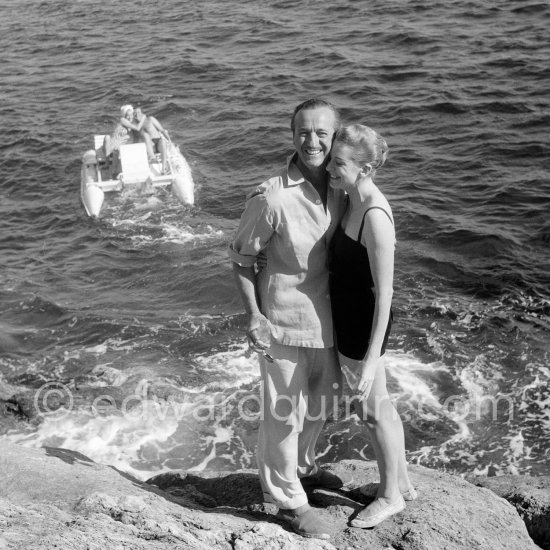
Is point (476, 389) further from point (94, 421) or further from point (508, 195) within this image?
Answer: point (508, 195)

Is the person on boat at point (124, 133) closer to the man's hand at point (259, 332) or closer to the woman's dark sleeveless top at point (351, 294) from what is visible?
the man's hand at point (259, 332)

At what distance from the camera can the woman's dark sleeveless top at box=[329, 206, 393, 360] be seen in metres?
3.97

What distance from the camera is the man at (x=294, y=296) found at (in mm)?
3975

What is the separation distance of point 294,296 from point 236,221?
10.5m

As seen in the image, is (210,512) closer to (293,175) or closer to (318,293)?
(318,293)

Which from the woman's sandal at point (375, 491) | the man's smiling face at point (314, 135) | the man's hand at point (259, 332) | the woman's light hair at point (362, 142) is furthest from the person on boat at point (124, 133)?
the woman's light hair at point (362, 142)

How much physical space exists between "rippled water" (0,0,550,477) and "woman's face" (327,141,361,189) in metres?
5.02

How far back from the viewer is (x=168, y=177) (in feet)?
49.7

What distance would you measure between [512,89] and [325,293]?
15770mm

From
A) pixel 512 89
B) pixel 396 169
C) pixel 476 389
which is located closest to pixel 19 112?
pixel 396 169

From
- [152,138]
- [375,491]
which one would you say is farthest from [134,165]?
[375,491]

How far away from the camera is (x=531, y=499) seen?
Answer: 5258mm

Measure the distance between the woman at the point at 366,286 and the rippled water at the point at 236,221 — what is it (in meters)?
4.21
